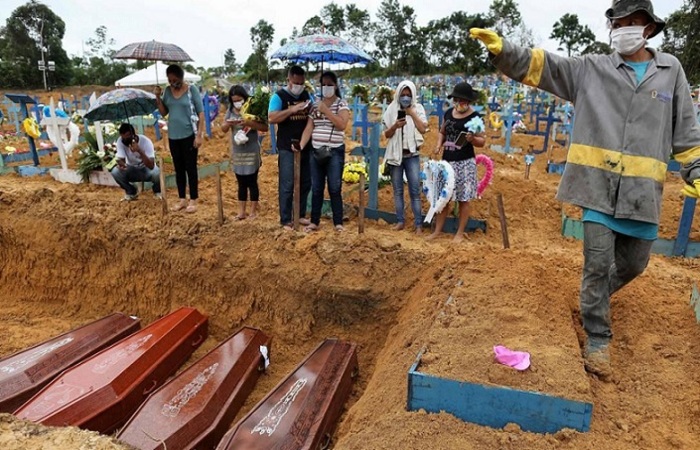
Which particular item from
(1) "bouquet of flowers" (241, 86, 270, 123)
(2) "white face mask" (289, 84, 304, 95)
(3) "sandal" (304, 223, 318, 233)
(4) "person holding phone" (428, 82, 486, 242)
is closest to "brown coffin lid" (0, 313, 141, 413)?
(3) "sandal" (304, 223, 318, 233)

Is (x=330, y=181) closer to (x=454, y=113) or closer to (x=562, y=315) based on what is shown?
(x=454, y=113)

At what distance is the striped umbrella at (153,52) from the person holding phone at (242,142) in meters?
1.40

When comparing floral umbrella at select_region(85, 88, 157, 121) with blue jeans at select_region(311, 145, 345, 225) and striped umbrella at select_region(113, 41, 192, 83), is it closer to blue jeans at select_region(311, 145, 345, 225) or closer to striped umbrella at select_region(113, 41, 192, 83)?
striped umbrella at select_region(113, 41, 192, 83)

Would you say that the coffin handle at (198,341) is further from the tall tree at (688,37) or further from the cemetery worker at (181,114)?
the tall tree at (688,37)

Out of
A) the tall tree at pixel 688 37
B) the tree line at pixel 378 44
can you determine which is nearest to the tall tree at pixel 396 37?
the tree line at pixel 378 44

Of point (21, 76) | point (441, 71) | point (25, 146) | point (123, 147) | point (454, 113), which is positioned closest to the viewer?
Result: point (454, 113)

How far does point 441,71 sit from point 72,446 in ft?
157

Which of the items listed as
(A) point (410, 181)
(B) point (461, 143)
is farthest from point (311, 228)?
(B) point (461, 143)

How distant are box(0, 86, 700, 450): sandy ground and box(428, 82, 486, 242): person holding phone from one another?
0.60m

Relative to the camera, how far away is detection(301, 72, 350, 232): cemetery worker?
5.45 m

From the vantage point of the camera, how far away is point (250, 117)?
5887mm

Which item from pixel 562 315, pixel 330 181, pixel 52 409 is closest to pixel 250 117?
pixel 330 181

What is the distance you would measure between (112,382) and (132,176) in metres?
3.75

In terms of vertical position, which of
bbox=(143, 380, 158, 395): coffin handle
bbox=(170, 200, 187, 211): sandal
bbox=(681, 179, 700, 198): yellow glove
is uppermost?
bbox=(681, 179, 700, 198): yellow glove
